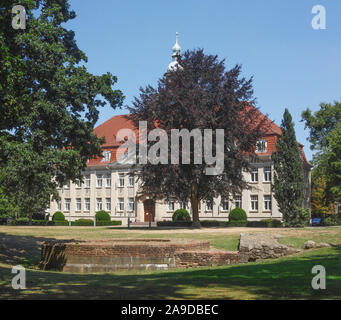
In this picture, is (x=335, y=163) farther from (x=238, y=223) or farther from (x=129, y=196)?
(x=129, y=196)

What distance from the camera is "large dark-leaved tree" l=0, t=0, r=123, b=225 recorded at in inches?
783

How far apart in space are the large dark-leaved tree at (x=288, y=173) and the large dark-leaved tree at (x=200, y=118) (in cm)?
1011

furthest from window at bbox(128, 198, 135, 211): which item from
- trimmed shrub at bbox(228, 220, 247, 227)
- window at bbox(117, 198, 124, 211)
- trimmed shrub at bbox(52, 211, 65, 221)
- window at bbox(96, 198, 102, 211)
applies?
trimmed shrub at bbox(228, 220, 247, 227)

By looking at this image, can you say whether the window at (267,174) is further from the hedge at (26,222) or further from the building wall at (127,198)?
the hedge at (26,222)

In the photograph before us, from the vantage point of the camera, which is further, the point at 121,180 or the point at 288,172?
the point at 121,180

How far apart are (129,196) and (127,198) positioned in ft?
Answer: 1.49

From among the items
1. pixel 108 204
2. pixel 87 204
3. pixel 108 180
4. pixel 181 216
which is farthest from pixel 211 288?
pixel 87 204

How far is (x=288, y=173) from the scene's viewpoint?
1978 inches

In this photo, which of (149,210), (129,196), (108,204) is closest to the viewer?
(149,210)

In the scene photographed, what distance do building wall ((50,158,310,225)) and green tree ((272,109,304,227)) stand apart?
7756 millimetres

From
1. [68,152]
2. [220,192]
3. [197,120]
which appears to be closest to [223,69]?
[197,120]

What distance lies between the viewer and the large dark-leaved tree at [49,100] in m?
19.9

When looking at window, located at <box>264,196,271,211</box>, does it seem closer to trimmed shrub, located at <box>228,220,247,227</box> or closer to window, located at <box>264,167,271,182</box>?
window, located at <box>264,167,271,182</box>
